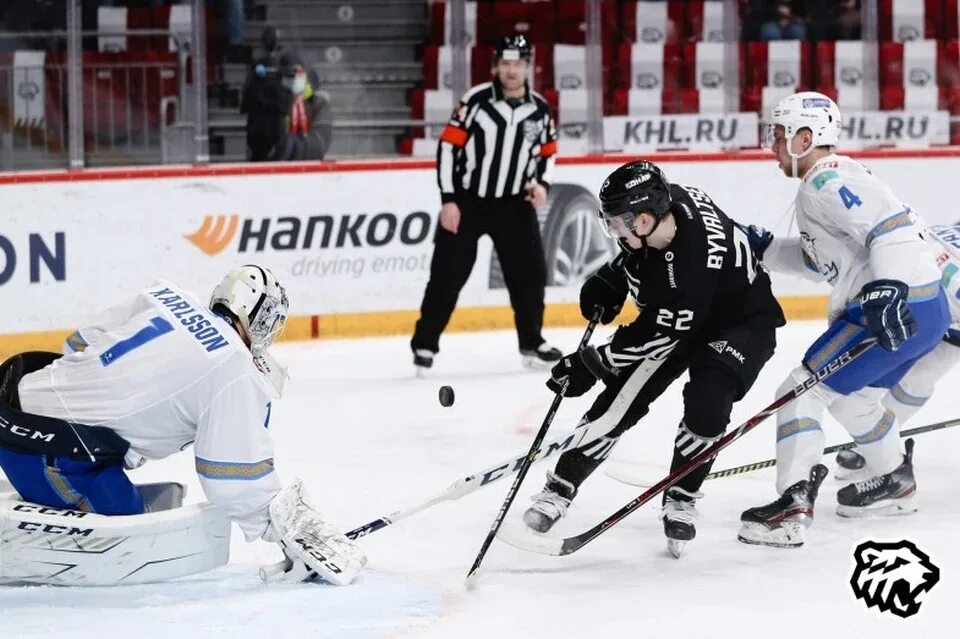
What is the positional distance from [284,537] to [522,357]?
3.31m

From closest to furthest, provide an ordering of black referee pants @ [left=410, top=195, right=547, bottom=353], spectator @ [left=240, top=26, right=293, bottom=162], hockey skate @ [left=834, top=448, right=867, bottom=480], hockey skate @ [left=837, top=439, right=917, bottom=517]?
hockey skate @ [left=837, top=439, right=917, bottom=517] → hockey skate @ [left=834, top=448, right=867, bottom=480] → black referee pants @ [left=410, top=195, right=547, bottom=353] → spectator @ [left=240, top=26, right=293, bottom=162]

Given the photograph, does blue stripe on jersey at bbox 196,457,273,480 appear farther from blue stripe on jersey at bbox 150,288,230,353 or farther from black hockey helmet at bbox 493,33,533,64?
black hockey helmet at bbox 493,33,533,64

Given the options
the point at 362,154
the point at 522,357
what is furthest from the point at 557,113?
the point at 522,357

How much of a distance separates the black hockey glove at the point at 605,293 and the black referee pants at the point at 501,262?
7.81 ft

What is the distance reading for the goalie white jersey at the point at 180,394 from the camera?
11.1ft

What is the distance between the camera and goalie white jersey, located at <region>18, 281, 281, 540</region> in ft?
11.1

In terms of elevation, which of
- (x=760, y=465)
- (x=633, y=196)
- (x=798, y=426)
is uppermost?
(x=633, y=196)

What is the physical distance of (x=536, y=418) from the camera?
5750 millimetres

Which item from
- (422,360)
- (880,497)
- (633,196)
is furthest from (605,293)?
(422,360)

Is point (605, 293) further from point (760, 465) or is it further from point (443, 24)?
point (443, 24)

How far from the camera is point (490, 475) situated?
3.83 meters

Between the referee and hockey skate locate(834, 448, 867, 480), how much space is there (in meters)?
2.01

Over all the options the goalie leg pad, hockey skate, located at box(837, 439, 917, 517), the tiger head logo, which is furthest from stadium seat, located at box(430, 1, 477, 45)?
the goalie leg pad

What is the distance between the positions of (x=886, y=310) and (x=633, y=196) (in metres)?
0.67
